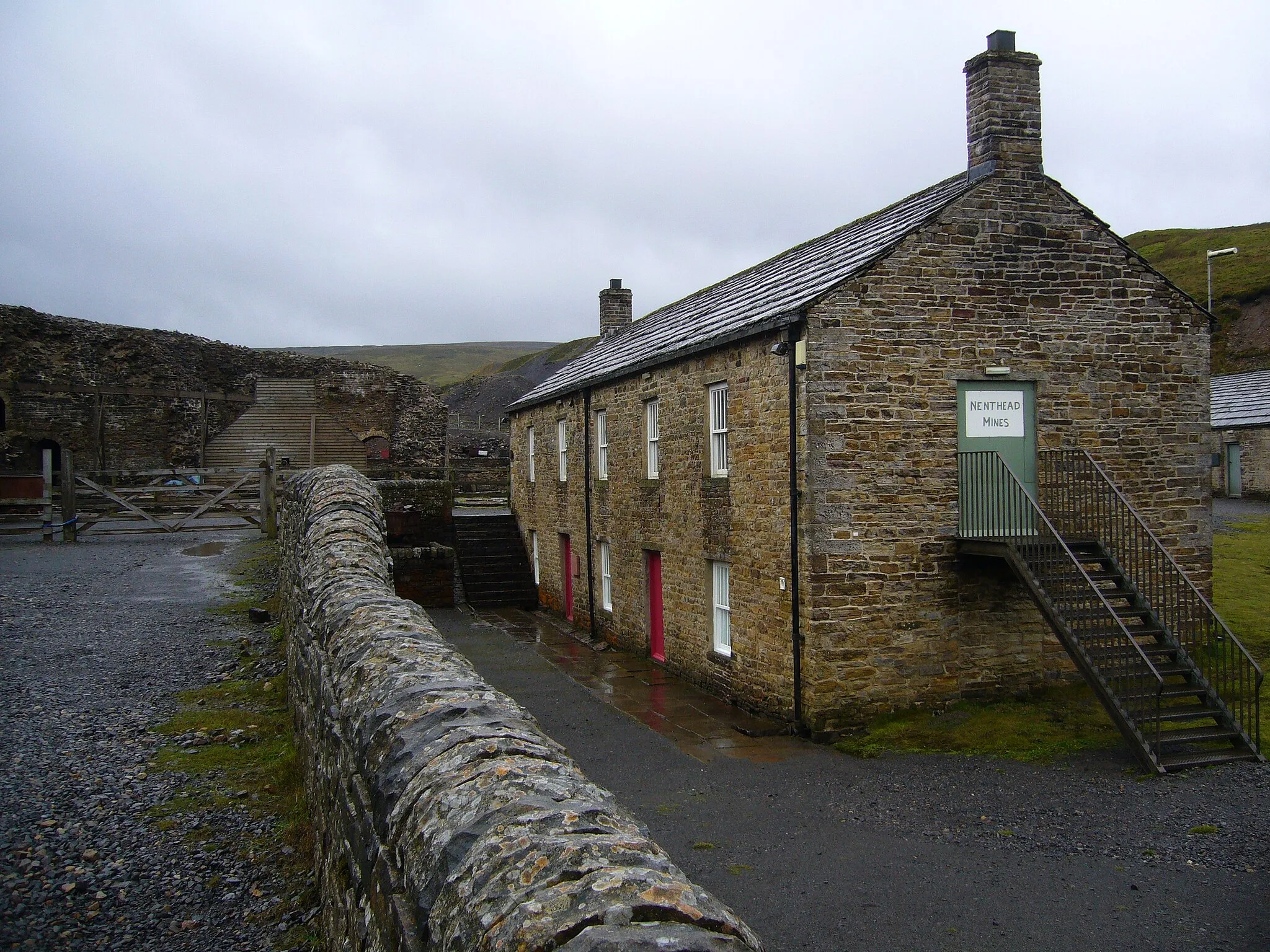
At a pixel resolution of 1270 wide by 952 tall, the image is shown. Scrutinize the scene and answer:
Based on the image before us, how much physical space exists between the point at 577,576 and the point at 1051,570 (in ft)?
40.4

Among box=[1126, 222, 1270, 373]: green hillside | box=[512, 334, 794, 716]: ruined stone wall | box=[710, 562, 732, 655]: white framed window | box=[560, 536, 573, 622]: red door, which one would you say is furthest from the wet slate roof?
box=[1126, 222, 1270, 373]: green hillside

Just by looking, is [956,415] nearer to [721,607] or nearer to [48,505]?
[721,607]

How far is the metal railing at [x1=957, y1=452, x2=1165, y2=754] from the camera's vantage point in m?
10.1

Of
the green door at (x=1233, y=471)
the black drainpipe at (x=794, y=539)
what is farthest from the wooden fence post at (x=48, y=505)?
the green door at (x=1233, y=471)

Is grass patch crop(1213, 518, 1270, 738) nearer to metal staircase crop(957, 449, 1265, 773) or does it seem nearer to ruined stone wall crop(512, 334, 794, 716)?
metal staircase crop(957, 449, 1265, 773)

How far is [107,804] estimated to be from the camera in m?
5.58

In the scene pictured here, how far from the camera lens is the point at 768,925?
23.1 feet

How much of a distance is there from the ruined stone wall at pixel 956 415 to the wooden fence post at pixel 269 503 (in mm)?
15087

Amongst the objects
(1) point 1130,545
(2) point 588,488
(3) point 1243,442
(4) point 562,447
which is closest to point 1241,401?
(3) point 1243,442

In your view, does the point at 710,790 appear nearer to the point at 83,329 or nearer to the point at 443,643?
the point at 443,643

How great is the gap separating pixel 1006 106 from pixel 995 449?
15.4 ft

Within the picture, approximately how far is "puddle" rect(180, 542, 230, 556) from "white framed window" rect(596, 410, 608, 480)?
7965mm

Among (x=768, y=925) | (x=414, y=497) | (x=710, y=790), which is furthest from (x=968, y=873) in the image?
(x=414, y=497)

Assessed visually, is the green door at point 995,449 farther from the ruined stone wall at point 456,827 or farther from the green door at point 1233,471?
the green door at point 1233,471
